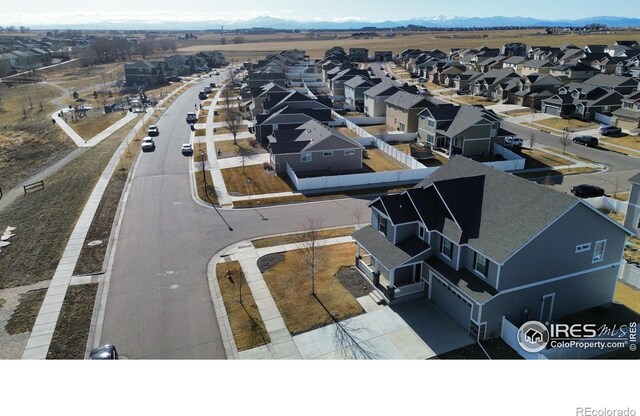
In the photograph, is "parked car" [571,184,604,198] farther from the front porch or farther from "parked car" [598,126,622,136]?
"parked car" [598,126,622,136]

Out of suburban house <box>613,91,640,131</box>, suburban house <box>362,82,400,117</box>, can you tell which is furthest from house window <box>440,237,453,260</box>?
suburban house <box>362,82,400,117</box>

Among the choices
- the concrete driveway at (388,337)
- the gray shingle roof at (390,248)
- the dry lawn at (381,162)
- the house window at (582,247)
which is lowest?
the concrete driveway at (388,337)

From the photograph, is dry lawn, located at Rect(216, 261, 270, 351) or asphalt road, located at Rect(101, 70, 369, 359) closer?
dry lawn, located at Rect(216, 261, 270, 351)

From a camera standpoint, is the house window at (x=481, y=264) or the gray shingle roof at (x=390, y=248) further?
the gray shingle roof at (x=390, y=248)

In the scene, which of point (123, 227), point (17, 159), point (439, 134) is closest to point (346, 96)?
point (439, 134)

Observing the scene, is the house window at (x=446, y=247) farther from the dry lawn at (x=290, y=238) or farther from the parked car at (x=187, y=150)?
the parked car at (x=187, y=150)

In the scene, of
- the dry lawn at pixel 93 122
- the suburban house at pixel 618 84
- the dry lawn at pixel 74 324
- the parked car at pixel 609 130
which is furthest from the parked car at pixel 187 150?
the suburban house at pixel 618 84

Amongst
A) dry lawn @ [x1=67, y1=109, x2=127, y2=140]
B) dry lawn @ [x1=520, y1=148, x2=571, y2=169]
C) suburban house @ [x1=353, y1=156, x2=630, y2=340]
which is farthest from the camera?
dry lawn @ [x1=67, y1=109, x2=127, y2=140]
